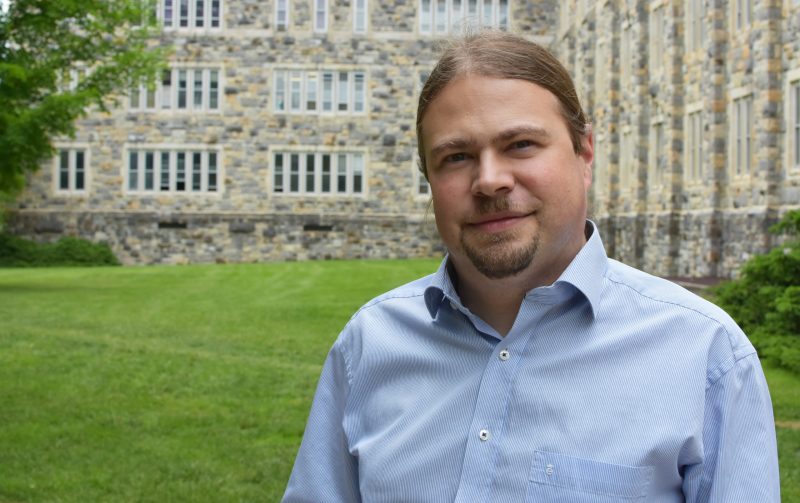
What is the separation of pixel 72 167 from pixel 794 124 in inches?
965

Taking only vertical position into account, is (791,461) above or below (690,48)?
below

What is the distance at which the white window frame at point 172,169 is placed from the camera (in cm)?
3434

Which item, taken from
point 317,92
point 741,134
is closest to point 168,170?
point 317,92

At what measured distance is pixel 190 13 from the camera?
34469 millimetres

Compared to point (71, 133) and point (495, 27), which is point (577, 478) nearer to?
point (495, 27)

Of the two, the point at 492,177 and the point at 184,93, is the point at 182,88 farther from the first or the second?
the point at 492,177

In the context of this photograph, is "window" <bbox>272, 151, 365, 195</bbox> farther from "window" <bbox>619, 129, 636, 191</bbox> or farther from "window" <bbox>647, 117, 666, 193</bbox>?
"window" <bbox>647, 117, 666, 193</bbox>

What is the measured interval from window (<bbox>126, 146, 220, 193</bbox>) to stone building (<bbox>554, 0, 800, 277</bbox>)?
42.9ft

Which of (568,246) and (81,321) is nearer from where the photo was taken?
(568,246)

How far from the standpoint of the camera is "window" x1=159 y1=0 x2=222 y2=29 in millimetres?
34375

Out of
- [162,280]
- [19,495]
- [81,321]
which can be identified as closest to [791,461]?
[19,495]

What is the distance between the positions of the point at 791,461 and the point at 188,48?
30.6 meters

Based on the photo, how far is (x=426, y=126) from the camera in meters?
2.18

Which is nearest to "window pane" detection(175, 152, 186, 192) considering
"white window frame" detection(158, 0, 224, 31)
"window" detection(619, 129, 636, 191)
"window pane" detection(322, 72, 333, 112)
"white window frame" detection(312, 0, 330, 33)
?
"white window frame" detection(158, 0, 224, 31)
